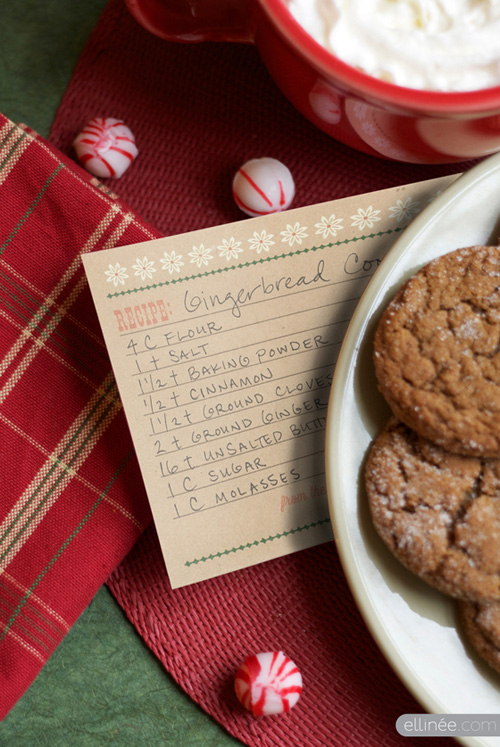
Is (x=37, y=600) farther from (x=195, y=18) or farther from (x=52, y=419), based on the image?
(x=195, y=18)

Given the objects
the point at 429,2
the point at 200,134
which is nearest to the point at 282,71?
the point at 429,2

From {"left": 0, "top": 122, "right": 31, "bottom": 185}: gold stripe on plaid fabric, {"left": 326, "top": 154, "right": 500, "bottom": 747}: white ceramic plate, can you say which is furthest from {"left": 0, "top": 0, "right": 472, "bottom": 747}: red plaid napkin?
{"left": 326, "top": 154, "right": 500, "bottom": 747}: white ceramic plate

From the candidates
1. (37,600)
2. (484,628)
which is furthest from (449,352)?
(37,600)

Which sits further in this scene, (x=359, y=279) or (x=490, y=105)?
(x=359, y=279)

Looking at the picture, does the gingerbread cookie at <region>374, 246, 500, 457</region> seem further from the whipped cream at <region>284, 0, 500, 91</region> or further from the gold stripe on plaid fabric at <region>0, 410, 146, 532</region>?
the gold stripe on plaid fabric at <region>0, 410, 146, 532</region>

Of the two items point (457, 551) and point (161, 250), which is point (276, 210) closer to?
point (161, 250)

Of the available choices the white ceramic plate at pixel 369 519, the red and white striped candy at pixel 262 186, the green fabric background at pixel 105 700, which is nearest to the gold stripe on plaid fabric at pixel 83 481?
the green fabric background at pixel 105 700

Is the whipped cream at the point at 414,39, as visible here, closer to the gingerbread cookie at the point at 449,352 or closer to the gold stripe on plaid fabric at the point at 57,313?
the gingerbread cookie at the point at 449,352
